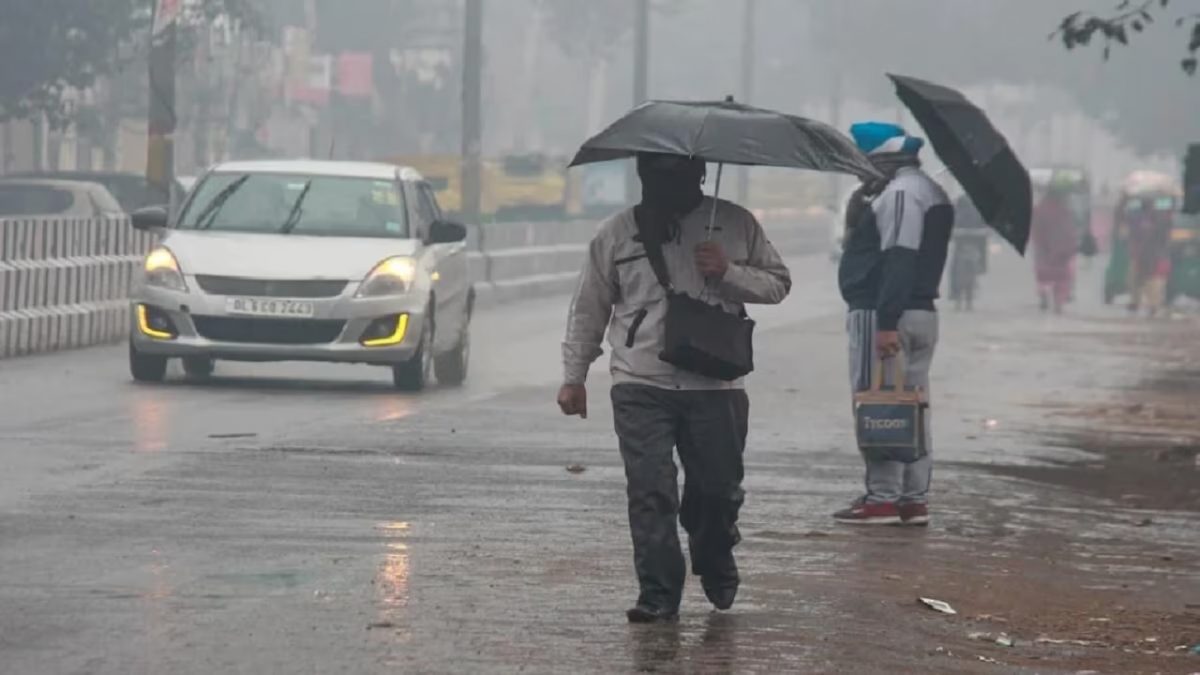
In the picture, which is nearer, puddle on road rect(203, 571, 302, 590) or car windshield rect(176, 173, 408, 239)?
puddle on road rect(203, 571, 302, 590)

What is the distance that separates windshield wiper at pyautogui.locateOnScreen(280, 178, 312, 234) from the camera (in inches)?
798

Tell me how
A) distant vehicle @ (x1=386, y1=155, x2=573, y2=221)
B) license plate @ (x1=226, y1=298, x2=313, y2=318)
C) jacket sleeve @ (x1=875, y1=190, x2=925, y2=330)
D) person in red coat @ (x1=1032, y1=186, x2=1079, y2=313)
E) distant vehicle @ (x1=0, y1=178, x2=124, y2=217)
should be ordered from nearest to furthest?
1. jacket sleeve @ (x1=875, y1=190, x2=925, y2=330)
2. license plate @ (x1=226, y1=298, x2=313, y2=318)
3. distant vehicle @ (x1=0, y1=178, x2=124, y2=217)
4. person in red coat @ (x1=1032, y1=186, x2=1079, y2=313)
5. distant vehicle @ (x1=386, y1=155, x2=573, y2=221)

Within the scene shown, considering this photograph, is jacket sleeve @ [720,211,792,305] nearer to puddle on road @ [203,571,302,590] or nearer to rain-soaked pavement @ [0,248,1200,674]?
rain-soaked pavement @ [0,248,1200,674]

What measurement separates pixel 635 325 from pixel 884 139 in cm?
371

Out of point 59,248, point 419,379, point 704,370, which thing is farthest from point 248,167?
point 704,370

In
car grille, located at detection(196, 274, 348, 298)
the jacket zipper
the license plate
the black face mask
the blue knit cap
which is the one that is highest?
the blue knit cap

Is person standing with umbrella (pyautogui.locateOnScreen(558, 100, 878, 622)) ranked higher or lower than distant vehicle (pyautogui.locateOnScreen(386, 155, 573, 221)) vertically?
higher

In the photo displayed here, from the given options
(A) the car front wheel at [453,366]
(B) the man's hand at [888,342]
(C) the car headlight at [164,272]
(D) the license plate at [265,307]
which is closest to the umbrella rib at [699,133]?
(B) the man's hand at [888,342]

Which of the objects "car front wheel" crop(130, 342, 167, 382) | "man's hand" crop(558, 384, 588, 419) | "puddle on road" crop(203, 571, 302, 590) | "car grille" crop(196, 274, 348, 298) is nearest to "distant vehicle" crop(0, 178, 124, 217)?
"car front wheel" crop(130, 342, 167, 382)

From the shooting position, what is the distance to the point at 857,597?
9922mm

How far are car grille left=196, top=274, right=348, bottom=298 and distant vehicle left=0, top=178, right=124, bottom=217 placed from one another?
40.9 feet

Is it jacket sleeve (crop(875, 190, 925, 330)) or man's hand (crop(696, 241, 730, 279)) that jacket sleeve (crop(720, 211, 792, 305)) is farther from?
jacket sleeve (crop(875, 190, 925, 330))

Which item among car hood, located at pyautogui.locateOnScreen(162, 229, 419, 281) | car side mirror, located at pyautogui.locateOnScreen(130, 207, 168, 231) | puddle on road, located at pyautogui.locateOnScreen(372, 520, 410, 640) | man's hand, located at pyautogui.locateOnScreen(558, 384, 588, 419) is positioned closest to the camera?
puddle on road, located at pyautogui.locateOnScreen(372, 520, 410, 640)

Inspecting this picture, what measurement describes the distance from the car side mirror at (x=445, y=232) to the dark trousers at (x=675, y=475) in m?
11.4
